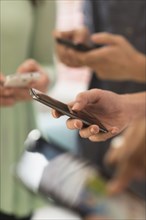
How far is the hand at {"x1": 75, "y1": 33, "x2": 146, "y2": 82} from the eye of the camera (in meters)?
0.72

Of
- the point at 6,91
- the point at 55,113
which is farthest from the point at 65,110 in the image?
the point at 6,91

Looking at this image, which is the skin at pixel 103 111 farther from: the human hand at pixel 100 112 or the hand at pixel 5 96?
the hand at pixel 5 96

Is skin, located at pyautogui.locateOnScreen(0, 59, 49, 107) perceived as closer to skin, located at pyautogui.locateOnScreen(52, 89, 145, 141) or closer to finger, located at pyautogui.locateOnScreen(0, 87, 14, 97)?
finger, located at pyautogui.locateOnScreen(0, 87, 14, 97)

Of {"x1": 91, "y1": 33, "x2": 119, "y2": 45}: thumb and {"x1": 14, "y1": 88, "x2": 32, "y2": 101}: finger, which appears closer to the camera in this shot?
{"x1": 14, "y1": 88, "x2": 32, "y2": 101}: finger

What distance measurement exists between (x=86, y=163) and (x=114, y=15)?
49cm

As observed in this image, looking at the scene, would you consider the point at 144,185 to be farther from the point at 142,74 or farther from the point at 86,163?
the point at 142,74

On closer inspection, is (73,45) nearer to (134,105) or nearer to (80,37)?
(80,37)

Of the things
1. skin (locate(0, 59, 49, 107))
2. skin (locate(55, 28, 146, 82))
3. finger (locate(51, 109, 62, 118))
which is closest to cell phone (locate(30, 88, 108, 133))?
finger (locate(51, 109, 62, 118))

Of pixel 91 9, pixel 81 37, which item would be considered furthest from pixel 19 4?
pixel 91 9

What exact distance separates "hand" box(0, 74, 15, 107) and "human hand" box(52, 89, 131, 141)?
125 mm

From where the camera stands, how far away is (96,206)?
43cm

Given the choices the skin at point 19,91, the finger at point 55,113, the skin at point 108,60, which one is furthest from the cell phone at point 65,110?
the skin at point 108,60

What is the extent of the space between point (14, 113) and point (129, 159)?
212 mm

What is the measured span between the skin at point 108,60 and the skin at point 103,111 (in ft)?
0.65
